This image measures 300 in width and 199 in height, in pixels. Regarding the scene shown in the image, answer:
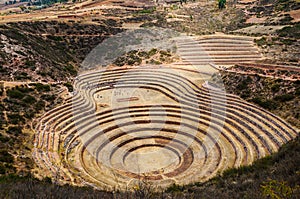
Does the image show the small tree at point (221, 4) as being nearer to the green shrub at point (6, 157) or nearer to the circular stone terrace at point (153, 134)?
the circular stone terrace at point (153, 134)

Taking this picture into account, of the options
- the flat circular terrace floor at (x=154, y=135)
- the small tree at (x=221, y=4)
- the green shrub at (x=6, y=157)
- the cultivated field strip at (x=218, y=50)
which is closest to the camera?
the green shrub at (x=6, y=157)

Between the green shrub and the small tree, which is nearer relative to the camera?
the green shrub

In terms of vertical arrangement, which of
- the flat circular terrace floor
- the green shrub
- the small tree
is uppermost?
the small tree

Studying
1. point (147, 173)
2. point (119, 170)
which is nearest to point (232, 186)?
point (147, 173)

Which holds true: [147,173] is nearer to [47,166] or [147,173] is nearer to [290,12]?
[47,166]

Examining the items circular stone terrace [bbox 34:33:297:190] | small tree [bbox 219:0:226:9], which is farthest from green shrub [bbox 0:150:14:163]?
small tree [bbox 219:0:226:9]

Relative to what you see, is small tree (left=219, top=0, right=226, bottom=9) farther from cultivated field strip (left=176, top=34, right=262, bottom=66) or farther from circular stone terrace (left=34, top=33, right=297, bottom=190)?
circular stone terrace (left=34, top=33, right=297, bottom=190)

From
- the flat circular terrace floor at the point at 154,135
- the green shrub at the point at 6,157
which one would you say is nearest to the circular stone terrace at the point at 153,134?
the flat circular terrace floor at the point at 154,135

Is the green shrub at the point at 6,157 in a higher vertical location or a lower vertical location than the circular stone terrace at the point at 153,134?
higher
